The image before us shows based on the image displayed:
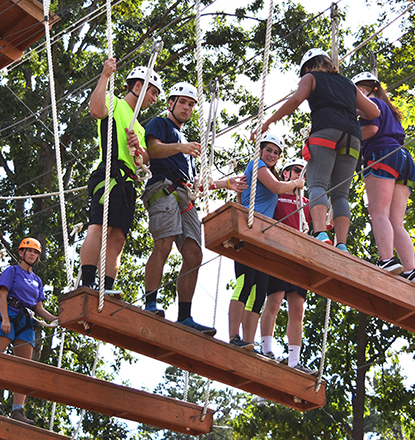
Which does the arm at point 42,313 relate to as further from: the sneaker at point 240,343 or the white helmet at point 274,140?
the white helmet at point 274,140

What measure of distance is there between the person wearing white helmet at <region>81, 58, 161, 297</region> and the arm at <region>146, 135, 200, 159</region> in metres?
0.05

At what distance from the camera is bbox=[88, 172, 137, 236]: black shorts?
3.90m

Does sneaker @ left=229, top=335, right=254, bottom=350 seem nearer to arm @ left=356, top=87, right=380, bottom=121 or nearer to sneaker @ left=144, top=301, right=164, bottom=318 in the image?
sneaker @ left=144, top=301, right=164, bottom=318

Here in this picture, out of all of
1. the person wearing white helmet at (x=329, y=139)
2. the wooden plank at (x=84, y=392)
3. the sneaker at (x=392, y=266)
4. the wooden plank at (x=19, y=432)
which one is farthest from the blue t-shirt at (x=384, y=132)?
the wooden plank at (x=19, y=432)

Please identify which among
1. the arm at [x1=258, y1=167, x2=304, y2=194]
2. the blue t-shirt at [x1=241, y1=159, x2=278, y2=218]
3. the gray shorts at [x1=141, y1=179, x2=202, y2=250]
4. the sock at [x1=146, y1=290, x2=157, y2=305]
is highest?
the blue t-shirt at [x1=241, y1=159, x2=278, y2=218]

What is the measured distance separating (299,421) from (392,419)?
1.55 metres

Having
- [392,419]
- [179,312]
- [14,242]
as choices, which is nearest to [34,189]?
[14,242]

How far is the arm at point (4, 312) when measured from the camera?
17.2 ft

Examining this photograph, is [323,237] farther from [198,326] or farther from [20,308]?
[20,308]

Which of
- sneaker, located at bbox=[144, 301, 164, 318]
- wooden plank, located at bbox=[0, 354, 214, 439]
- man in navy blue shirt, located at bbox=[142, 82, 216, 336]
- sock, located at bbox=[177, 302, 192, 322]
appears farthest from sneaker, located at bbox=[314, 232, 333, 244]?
wooden plank, located at bbox=[0, 354, 214, 439]

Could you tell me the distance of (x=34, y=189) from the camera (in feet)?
41.6

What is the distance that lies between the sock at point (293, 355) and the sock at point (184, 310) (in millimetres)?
891

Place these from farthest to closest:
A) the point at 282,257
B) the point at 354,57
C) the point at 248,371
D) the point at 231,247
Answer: the point at 354,57, the point at 248,371, the point at 282,257, the point at 231,247

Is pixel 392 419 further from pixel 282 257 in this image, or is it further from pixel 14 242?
pixel 282 257
